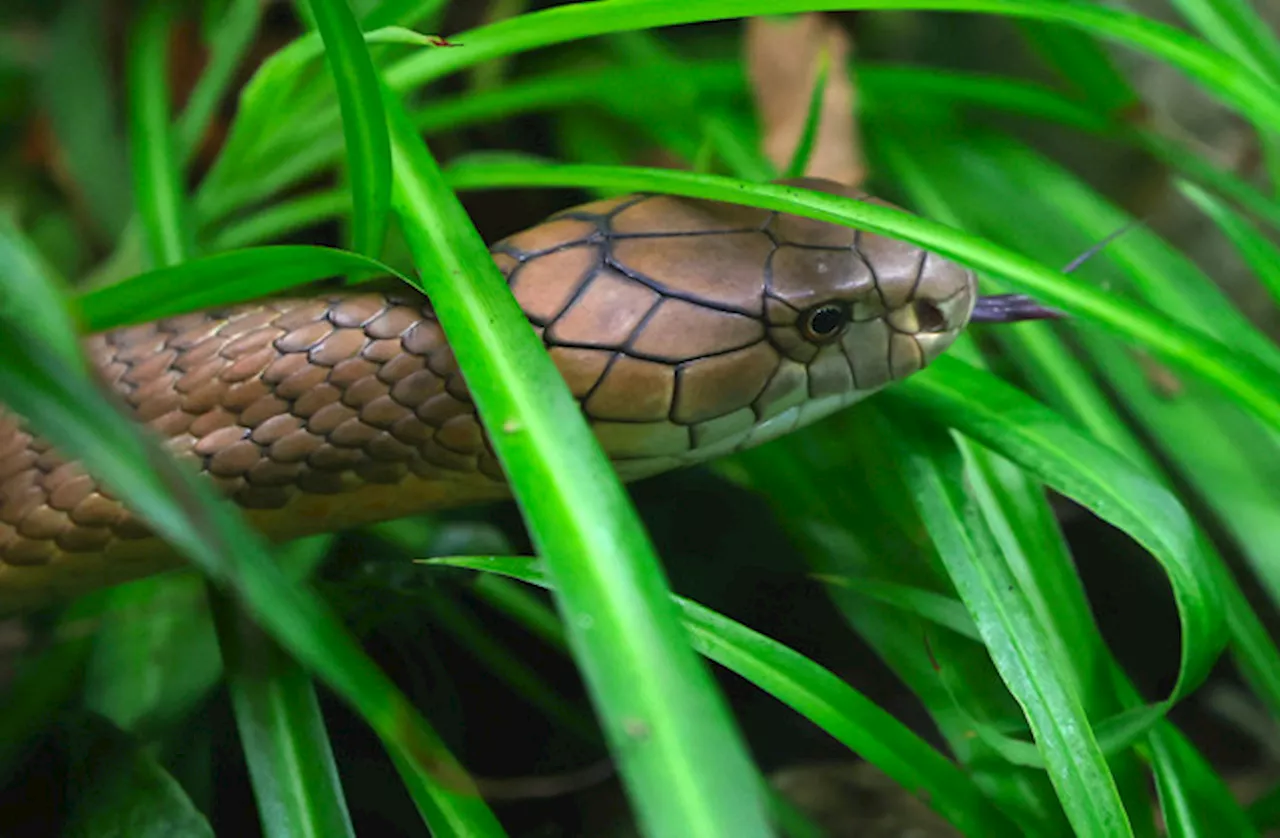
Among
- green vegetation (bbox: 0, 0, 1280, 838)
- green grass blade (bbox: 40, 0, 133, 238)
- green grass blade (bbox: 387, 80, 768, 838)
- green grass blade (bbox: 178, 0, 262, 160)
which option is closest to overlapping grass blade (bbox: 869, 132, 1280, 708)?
green vegetation (bbox: 0, 0, 1280, 838)

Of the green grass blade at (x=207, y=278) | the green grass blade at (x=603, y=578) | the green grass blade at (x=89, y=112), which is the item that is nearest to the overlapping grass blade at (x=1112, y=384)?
the green grass blade at (x=603, y=578)

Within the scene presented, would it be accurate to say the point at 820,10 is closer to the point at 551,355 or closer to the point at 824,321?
the point at 824,321


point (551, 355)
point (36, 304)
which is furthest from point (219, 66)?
point (36, 304)

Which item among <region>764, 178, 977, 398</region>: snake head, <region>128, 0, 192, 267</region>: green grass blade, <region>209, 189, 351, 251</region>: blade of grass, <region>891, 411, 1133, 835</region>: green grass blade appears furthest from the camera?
<region>209, 189, 351, 251</region>: blade of grass

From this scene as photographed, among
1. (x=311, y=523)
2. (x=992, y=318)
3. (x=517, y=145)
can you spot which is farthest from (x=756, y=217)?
(x=517, y=145)

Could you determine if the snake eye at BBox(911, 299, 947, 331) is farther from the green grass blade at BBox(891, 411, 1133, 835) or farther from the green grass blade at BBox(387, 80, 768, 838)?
the green grass blade at BBox(387, 80, 768, 838)

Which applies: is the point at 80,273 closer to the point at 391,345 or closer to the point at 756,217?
the point at 391,345

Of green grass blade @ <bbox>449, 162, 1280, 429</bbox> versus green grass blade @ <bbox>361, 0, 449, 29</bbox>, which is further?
green grass blade @ <bbox>361, 0, 449, 29</bbox>
